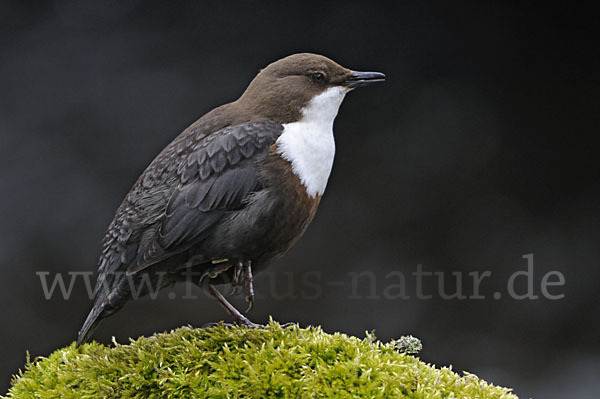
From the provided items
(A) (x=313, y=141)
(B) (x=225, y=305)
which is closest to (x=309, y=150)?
(A) (x=313, y=141)

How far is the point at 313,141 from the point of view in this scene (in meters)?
Result: 3.30

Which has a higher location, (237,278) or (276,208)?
(276,208)

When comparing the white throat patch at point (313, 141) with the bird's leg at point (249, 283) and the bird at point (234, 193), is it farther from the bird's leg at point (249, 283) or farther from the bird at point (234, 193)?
the bird's leg at point (249, 283)

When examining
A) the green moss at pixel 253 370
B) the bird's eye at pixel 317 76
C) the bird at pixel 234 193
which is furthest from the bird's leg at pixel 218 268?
the bird's eye at pixel 317 76

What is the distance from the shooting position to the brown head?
11.0 ft

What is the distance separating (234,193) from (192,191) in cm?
19

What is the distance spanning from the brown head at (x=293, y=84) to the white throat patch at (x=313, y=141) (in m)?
0.04

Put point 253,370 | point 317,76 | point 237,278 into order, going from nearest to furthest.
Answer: point 253,370 → point 237,278 → point 317,76

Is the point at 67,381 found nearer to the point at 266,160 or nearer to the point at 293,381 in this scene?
the point at 293,381

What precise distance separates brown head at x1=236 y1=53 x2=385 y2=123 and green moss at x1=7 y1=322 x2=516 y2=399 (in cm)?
102

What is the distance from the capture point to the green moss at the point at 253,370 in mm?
2869

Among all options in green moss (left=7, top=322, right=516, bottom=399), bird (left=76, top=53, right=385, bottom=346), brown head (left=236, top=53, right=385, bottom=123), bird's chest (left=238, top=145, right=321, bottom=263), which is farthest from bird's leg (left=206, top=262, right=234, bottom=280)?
brown head (left=236, top=53, right=385, bottom=123)

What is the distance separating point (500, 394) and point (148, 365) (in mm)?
1539

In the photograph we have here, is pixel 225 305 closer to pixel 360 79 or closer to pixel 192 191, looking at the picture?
pixel 192 191
